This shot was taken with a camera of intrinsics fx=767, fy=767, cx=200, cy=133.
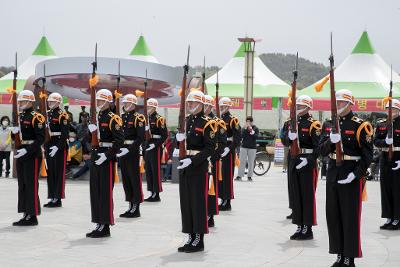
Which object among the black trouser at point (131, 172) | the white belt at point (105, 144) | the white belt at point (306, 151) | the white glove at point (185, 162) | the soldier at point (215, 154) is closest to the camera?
the white glove at point (185, 162)

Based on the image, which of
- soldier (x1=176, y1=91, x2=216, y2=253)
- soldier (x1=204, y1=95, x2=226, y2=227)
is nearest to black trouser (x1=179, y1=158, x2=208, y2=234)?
soldier (x1=176, y1=91, x2=216, y2=253)

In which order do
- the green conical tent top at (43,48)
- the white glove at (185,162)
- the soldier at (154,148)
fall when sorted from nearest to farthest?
the white glove at (185,162) < the soldier at (154,148) < the green conical tent top at (43,48)

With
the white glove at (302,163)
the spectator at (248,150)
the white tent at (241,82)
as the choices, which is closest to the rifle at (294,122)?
the white glove at (302,163)

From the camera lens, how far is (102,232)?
10414 millimetres

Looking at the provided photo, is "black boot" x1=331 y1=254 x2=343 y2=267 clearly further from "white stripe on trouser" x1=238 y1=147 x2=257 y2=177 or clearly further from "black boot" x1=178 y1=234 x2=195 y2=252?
"white stripe on trouser" x1=238 y1=147 x2=257 y2=177

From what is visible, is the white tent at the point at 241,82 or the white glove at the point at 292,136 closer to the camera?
the white glove at the point at 292,136

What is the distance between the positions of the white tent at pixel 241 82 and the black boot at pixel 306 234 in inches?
953

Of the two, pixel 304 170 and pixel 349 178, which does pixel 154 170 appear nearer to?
pixel 304 170

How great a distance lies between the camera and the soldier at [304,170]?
1079 centimetres

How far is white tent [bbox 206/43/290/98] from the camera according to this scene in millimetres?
35594

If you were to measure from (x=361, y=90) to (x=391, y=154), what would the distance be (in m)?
21.1

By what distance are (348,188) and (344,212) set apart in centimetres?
27

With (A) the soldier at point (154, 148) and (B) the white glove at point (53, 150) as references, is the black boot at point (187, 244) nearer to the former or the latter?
(B) the white glove at point (53, 150)

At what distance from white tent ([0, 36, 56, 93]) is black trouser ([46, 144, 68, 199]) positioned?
23300mm
